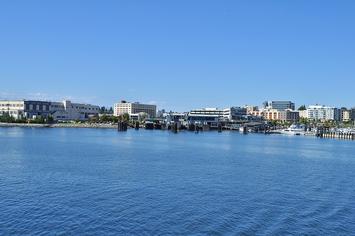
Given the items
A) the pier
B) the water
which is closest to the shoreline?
the pier

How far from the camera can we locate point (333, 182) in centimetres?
3850

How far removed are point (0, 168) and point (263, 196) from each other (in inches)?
889

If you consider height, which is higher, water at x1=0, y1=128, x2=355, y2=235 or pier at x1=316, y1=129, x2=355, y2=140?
water at x1=0, y1=128, x2=355, y2=235

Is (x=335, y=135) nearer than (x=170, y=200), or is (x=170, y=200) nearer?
(x=170, y=200)

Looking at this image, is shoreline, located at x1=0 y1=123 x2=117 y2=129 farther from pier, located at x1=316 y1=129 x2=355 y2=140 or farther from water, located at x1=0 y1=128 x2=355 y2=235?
water, located at x1=0 y1=128 x2=355 y2=235

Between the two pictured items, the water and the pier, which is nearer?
the water

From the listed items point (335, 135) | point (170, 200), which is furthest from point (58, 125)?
point (170, 200)

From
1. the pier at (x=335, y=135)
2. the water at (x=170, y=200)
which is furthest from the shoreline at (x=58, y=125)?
the water at (x=170, y=200)

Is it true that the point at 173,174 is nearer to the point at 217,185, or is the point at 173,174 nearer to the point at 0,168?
the point at 217,185

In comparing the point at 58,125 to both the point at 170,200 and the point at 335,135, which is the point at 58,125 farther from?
the point at 170,200

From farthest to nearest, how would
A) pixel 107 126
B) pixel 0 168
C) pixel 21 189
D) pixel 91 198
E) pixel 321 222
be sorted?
pixel 107 126
pixel 0 168
pixel 21 189
pixel 91 198
pixel 321 222

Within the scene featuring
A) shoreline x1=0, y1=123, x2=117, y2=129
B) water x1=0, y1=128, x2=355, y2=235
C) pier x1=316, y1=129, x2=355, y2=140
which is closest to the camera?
water x1=0, y1=128, x2=355, y2=235

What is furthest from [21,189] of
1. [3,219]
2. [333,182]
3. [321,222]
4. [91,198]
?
[333,182]

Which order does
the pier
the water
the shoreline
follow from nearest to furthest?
the water
the pier
the shoreline
